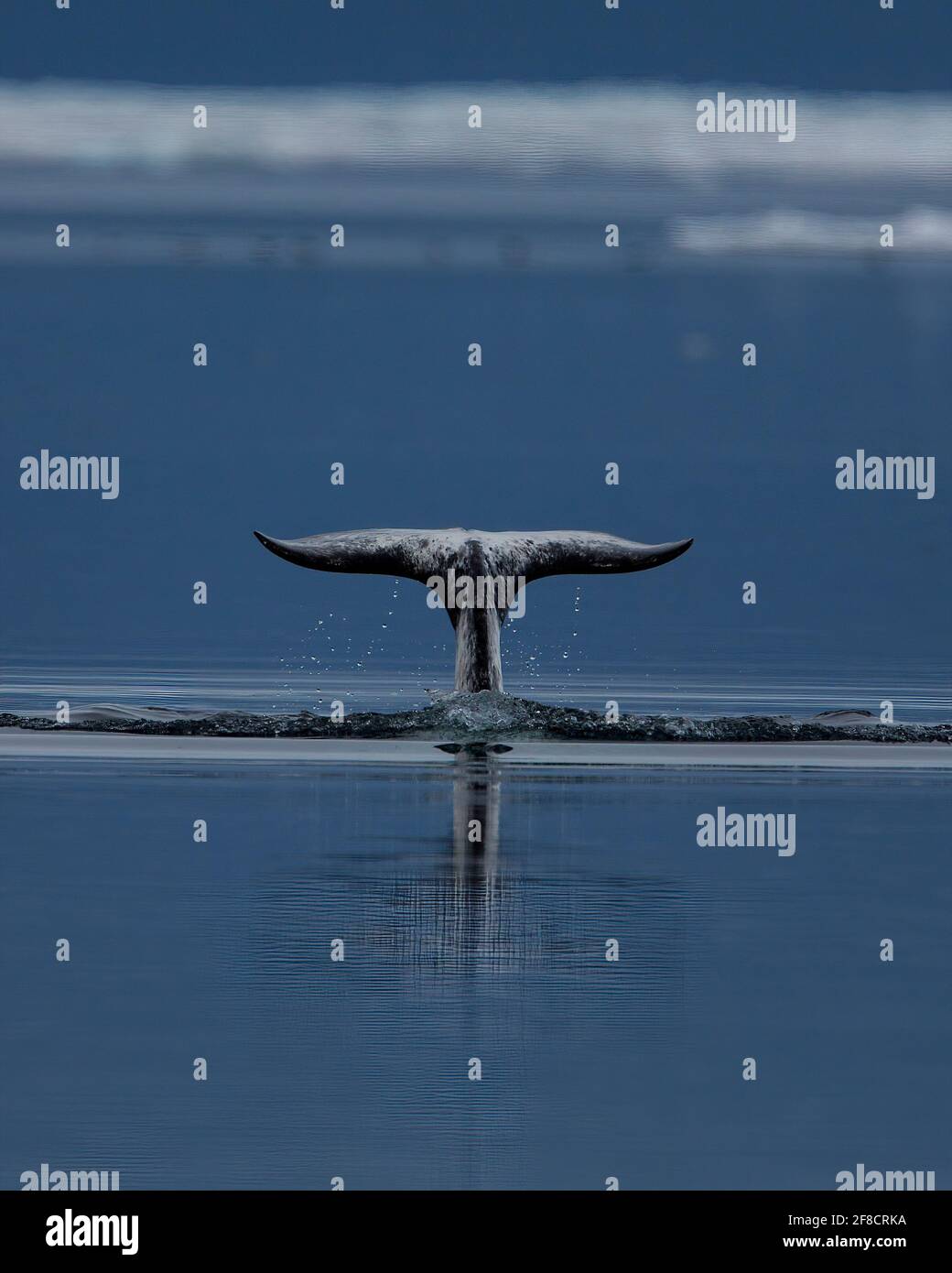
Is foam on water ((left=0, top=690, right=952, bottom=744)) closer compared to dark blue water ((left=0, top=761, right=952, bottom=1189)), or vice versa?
dark blue water ((left=0, top=761, right=952, bottom=1189))

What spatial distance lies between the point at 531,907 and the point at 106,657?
37.3 meters

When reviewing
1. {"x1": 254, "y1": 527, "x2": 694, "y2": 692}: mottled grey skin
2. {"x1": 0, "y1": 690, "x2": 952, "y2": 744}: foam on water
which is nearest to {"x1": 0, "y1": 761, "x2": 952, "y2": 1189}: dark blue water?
{"x1": 0, "y1": 690, "x2": 952, "y2": 744}: foam on water

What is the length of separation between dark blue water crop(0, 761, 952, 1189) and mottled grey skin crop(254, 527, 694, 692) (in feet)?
32.8

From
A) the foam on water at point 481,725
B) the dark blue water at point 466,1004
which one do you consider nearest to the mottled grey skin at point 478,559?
the foam on water at point 481,725

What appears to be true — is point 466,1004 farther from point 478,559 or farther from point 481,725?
point 478,559

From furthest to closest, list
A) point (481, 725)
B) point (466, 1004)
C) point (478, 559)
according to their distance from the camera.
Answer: point (478, 559) < point (481, 725) < point (466, 1004)

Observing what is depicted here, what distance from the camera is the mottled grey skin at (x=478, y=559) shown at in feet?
90.3

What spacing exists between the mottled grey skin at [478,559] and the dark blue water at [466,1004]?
9987 millimetres

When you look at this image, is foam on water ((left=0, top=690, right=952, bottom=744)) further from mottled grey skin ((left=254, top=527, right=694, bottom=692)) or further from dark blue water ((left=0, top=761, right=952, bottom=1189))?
dark blue water ((left=0, top=761, right=952, bottom=1189))

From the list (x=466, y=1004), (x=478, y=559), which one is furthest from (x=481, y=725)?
(x=466, y=1004)

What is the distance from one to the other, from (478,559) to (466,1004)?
55.6 ft

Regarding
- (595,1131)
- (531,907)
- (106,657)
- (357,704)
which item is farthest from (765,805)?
(106,657)

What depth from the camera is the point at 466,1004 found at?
1124 cm

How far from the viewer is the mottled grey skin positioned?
27516mm
